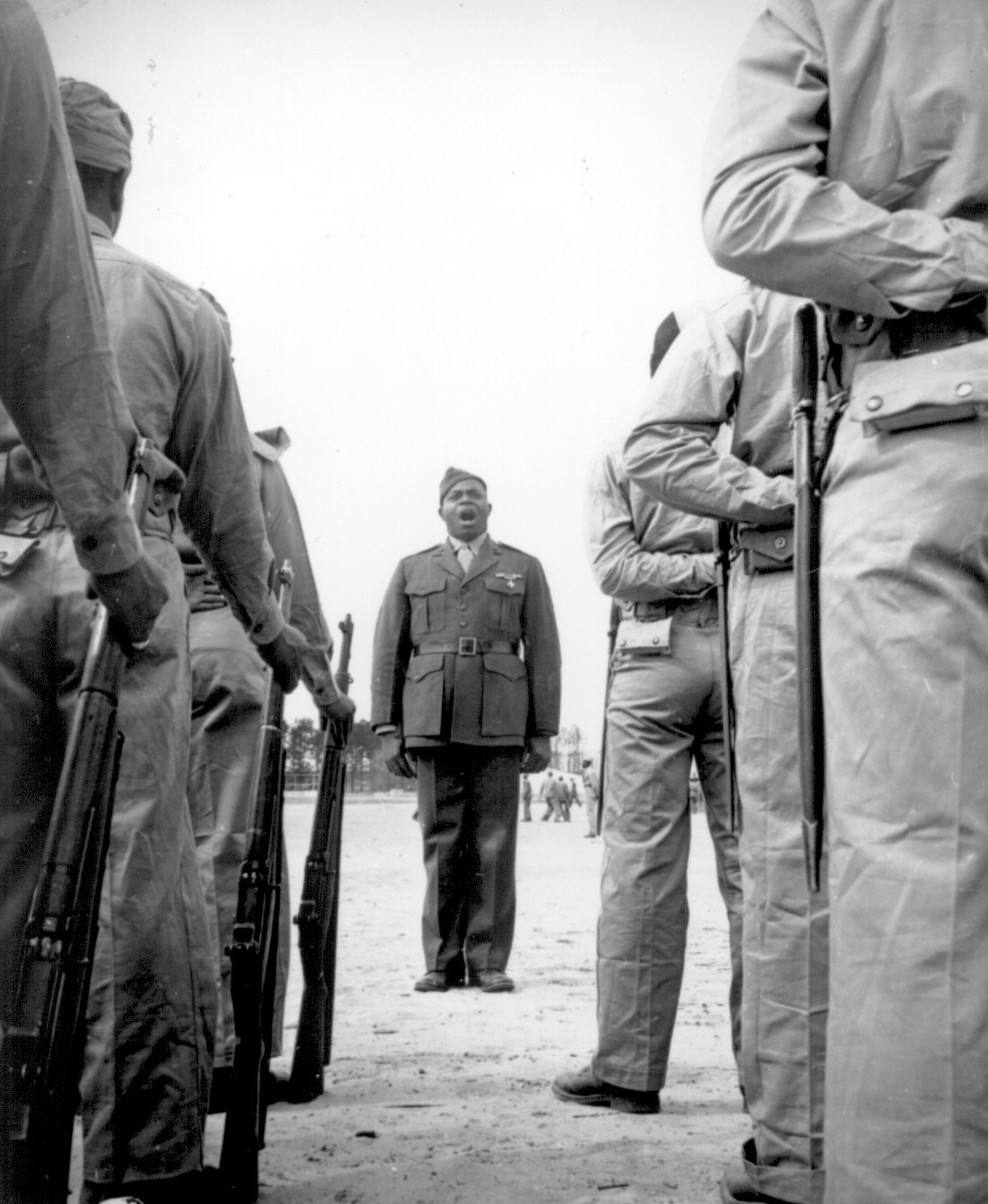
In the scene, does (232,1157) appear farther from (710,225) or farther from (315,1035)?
(710,225)

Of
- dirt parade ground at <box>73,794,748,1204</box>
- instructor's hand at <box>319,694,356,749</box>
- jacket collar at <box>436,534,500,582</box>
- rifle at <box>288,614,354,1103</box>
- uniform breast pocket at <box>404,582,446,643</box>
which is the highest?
jacket collar at <box>436,534,500,582</box>

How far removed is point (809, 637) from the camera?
1758 mm

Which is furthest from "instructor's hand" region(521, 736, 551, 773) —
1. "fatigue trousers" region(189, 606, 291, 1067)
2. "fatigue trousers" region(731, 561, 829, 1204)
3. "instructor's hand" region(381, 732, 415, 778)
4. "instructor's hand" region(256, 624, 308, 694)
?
"fatigue trousers" region(731, 561, 829, 1204)

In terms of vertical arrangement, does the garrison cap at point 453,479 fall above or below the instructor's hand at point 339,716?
above

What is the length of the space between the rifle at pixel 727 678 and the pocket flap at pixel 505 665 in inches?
124

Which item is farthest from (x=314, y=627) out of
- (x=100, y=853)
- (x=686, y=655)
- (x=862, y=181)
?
(x=862, y=181)

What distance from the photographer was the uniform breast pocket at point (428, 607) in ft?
20.6

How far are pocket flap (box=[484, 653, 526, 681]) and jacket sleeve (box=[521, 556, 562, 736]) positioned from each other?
0.39 ft

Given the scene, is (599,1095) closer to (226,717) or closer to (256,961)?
(256,961)

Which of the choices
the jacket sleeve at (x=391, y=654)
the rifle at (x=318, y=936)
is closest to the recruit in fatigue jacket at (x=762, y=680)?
the rifle at (x=318, y=936)

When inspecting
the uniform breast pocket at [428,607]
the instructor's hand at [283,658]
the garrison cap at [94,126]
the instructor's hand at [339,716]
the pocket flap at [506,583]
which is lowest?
the instructor's hand at [339,716]

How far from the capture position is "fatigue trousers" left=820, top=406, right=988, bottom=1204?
1397 mm

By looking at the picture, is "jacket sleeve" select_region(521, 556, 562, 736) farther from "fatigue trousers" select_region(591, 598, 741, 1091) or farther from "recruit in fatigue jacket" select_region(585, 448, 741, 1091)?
"fatigue trousers" select_region(591, 598, 741, 1091)

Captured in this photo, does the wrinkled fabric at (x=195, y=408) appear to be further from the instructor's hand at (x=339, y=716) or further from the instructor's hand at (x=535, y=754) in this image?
the instructor's hand at (x=535, y=754)
